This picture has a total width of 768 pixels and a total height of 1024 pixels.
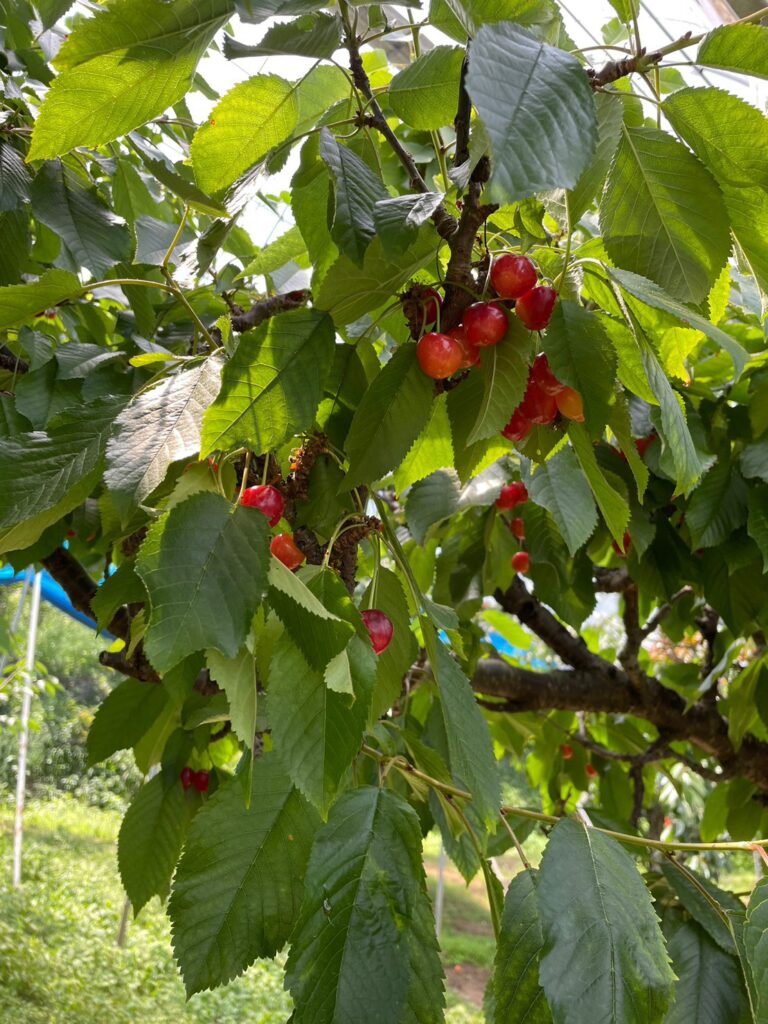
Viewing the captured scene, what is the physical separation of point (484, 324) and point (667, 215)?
123mm

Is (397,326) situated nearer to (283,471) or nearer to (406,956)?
(283,471)

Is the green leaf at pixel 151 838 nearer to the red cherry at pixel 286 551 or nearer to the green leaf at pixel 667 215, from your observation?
the red cherry at pixel 286 551

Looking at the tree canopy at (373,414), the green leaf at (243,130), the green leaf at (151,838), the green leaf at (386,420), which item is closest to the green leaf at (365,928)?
the tree canopy at (373,414)

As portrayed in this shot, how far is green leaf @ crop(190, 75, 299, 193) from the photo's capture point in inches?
23.5

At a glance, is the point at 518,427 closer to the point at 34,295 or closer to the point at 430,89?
the point at 430,89

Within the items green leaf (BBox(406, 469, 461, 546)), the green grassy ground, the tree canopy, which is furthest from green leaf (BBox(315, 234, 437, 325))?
the green grassy ground

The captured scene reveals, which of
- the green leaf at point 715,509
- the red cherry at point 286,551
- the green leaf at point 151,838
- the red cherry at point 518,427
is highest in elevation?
the green leaf at point 715,509

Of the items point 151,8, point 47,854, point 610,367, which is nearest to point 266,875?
point 610,367

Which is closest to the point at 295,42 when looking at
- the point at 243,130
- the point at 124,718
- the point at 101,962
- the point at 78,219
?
the point at 243,130

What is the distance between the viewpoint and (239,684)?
0.46m

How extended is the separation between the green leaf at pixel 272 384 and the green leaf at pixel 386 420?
0.05 m

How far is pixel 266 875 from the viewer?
57 cm

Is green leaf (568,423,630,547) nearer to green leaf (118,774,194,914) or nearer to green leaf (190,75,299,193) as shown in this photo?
green leaf (190,75,299,193)

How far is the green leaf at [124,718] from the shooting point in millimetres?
1062
